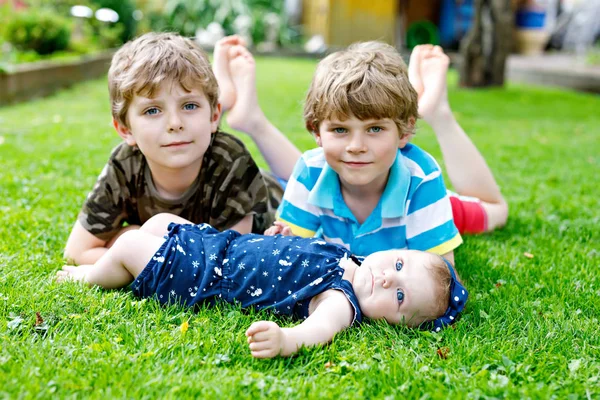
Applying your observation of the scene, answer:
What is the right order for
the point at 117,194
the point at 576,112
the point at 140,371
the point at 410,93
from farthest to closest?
1. the point at 576,112
2. the point at 117,194
3. the point at 410,93
4. the point at 140,371

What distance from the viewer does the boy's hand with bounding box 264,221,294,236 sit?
9.47 ft

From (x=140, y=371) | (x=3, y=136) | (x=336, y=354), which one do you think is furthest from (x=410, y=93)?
(x=3, y=136)

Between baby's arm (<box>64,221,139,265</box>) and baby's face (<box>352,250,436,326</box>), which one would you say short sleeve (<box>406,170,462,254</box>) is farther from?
baby's arm (<box>64,221,139,265</box>)

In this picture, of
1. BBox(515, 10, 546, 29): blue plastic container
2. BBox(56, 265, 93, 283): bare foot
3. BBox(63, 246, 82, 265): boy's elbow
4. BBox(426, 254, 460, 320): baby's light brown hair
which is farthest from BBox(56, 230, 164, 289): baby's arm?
BBox(515, 10, 546, 29): blue plastic container

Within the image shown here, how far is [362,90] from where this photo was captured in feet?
8.89

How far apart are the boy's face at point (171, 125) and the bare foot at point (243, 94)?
707 mm

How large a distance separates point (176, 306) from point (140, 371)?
557 millimetres

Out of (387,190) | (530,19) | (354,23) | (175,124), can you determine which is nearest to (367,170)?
(387,190)

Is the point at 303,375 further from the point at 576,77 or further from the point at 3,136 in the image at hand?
the point at 576,77

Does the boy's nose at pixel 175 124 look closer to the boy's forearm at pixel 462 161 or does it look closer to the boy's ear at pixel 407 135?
the boy's ear at pixel 407 135

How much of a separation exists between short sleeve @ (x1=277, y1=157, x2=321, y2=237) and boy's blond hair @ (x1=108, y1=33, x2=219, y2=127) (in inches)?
20.8

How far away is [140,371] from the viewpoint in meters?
1.94

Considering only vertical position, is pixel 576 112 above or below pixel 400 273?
below

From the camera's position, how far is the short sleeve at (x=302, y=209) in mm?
3074
